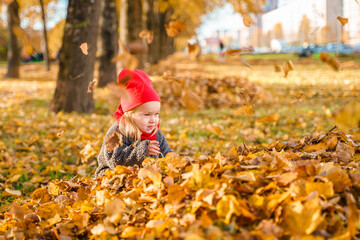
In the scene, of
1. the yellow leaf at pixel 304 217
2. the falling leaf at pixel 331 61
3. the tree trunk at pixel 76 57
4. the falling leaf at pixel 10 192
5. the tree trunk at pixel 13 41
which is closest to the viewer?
the yellow leaf at pixel 304 217

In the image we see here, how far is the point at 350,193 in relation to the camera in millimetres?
1666

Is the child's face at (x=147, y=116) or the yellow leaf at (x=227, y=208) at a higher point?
the child's face at (x=147, y=116)

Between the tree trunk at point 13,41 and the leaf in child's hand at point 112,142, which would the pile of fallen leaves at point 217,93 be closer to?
the leaf in child's hand at point 112,142

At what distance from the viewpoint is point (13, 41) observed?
1391cm

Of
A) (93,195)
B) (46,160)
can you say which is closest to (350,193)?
(93,195)

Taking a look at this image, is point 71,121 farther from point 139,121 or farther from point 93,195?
point 93,195

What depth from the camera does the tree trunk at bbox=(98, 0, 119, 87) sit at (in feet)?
32.6

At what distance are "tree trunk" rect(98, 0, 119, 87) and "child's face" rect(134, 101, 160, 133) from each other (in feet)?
24.9

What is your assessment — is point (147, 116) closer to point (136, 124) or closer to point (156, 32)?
point (136, 124)

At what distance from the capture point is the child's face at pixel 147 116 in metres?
2.61

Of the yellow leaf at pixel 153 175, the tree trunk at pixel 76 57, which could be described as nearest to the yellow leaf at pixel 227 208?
the yellow leaf at pixel 153 175

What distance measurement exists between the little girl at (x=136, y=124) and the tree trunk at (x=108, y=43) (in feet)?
24.6

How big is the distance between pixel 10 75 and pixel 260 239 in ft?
50.0

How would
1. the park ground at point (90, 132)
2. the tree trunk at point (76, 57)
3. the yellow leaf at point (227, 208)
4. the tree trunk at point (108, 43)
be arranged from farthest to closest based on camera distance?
the tree trunk at point (108, 43) < the tree trunk at point (76, 57) < the park ground at point (90, 132) < the yellow leaf at point (227, 208)
